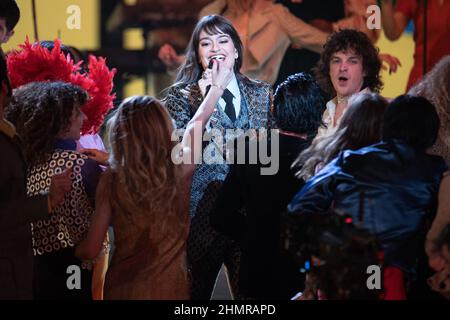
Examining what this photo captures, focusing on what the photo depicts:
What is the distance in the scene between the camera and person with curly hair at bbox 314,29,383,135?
503cm

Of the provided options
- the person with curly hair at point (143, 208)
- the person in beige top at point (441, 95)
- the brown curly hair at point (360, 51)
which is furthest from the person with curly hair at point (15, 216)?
the brown curly hair at point (360, 51)

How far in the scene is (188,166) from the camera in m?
3.80

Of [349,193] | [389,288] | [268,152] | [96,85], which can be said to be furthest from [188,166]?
[96,85]

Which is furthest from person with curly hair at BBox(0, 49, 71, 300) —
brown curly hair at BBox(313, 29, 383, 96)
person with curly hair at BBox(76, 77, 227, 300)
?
brown curly hair at BBox(313, 29, 383, 96)

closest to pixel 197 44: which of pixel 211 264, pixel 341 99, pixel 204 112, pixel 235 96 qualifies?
pixel 235 96

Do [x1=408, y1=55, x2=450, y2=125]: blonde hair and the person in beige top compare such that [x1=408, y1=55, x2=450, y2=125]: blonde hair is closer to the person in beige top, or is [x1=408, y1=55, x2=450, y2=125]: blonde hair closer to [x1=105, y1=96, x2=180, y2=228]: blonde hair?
the person in beige top

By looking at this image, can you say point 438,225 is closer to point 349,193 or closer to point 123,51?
point 349,193

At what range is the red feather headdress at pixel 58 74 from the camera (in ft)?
15.6

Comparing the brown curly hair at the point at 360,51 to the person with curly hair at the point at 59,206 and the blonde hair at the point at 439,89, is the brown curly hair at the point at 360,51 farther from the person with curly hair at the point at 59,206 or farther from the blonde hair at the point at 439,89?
the person with curly hair at the point at 59,206

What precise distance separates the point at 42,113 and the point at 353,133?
137cm

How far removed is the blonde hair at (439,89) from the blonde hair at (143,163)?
141cm

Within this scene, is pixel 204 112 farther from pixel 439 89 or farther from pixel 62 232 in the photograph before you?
pixel 439 89

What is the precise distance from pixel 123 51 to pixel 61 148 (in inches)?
127

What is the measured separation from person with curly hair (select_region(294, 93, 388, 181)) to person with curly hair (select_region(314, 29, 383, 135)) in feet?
3.43
